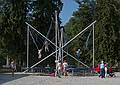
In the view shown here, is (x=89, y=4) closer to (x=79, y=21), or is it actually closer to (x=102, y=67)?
(x=79, y=21)

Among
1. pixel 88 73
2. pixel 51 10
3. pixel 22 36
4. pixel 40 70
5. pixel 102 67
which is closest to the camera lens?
pixel 102 67

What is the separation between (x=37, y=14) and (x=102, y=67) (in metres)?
29.0

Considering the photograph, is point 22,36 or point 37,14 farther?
point 37,14

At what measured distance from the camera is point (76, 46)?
80562 mm

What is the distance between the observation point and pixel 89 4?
8425 centimetres

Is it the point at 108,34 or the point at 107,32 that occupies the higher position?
the point at 107,32

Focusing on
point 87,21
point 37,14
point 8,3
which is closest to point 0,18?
point 8,3

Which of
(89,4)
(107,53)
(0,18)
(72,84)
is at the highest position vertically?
(89,4)

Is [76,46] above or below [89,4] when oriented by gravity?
below

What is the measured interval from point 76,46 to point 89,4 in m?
9.61

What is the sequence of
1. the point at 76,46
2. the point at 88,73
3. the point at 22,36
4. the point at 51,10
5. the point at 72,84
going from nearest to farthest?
the point at 72,84
the point at 88,73
the point at 22,36
the point at 51,10
the point at 76,46

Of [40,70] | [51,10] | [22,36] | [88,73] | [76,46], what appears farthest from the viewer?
[76,46]

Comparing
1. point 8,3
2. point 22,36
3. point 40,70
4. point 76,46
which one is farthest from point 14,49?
point 76,46

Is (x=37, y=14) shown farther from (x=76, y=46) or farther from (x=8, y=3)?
(x=76, y=46)
